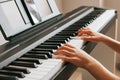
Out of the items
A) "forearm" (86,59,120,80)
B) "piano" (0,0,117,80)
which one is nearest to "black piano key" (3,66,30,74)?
"piano" (0,0,117,80)

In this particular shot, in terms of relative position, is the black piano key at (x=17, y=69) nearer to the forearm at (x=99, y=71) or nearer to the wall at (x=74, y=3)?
the forearm at (x=99, y=71)

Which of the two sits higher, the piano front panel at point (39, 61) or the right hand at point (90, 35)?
the piano front panel at point (39, 61)

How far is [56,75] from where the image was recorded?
0.95m

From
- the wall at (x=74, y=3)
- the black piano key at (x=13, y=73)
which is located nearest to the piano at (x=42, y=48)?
the black piano key at (x=13, y=73)

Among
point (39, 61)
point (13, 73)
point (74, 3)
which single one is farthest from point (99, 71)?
point (74, 3)

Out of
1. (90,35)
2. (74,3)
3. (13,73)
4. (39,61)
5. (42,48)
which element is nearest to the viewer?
(13,73)

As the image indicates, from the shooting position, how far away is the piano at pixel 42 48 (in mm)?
935

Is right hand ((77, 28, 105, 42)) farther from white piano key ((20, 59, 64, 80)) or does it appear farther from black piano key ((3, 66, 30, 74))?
black piano key ((3, 66, 30, 74))

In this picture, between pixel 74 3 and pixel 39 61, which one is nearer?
pixel 39 61

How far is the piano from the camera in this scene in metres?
0.93

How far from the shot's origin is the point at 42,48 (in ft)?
4.00

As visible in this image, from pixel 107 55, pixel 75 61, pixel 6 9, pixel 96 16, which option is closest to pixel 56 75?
pixel 75 61

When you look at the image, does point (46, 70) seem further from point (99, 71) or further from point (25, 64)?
point (99, 71)

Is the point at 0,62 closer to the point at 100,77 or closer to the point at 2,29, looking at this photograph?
the point at 2,29
